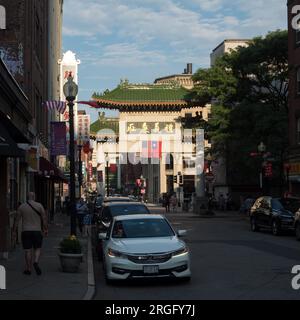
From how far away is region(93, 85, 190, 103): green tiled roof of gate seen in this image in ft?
270

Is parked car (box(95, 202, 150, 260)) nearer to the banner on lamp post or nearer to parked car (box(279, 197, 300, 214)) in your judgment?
parked car (box(279, 197, 300, 214))

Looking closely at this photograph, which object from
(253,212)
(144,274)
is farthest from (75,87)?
→ (253,212)

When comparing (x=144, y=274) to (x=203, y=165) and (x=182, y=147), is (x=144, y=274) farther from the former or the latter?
(x=182, y=147)

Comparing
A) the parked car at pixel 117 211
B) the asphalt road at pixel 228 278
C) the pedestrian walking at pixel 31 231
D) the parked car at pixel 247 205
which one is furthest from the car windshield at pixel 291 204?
the parked car at pixel 247 205

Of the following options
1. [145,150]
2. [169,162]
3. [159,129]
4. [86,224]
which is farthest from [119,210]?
[169,162]

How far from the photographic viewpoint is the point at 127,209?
861 inches

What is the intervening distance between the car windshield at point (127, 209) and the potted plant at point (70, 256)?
17.0 feet

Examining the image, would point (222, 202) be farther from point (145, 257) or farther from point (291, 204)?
point (145, 257)

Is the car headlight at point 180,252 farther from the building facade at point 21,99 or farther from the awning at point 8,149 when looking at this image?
the building facade at point 21,99

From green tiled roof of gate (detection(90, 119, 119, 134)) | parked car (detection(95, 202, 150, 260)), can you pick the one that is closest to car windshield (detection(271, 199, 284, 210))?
parked car (detection(95, 202, 150, 260))

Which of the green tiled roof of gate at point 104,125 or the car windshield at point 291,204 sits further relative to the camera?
the green tiled roof of gate at point 104,125

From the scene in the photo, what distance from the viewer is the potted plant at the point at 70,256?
15.9 metres

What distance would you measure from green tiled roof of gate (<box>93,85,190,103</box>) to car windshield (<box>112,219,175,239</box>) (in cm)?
6632
